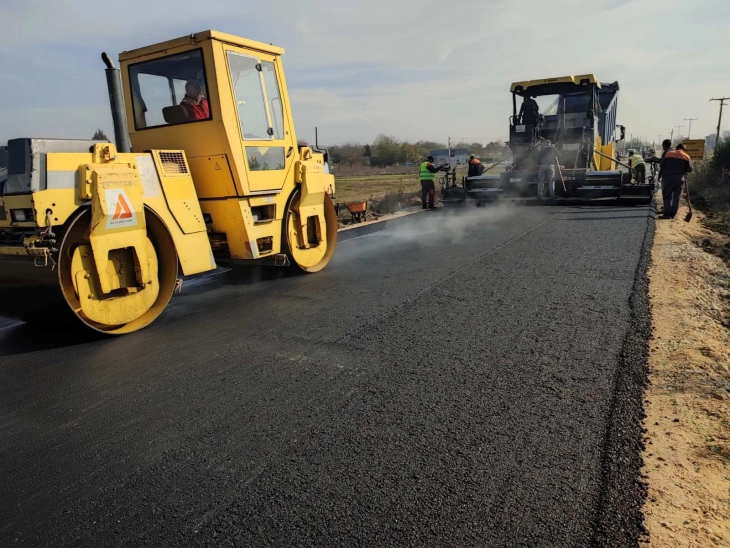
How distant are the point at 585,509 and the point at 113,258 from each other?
4.11 m

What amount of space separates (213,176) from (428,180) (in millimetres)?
10338

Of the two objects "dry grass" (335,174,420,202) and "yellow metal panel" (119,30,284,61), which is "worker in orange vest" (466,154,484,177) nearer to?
"dry grass" (335,174,420,202)

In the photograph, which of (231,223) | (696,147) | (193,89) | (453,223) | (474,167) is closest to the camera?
(193,89)

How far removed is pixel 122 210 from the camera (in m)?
4.57

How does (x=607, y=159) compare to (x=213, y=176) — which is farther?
(x=607, y=159)

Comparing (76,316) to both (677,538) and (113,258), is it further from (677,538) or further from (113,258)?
(677,538)

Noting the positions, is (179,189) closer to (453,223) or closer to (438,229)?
(438,229)

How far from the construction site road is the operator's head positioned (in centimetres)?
218

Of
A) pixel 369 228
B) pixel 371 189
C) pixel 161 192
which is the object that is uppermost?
pixel 161 192

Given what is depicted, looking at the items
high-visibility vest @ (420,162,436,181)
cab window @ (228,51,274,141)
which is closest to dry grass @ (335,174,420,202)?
high-visibility vest @ (420,162,436,181)

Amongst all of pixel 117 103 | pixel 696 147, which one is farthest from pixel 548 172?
pixel 696 147

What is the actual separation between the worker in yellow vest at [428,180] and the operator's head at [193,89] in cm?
984

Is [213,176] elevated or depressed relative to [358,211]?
elevated

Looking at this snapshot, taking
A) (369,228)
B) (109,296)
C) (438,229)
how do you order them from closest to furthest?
(109,296) < (438,229) < (369,228)
